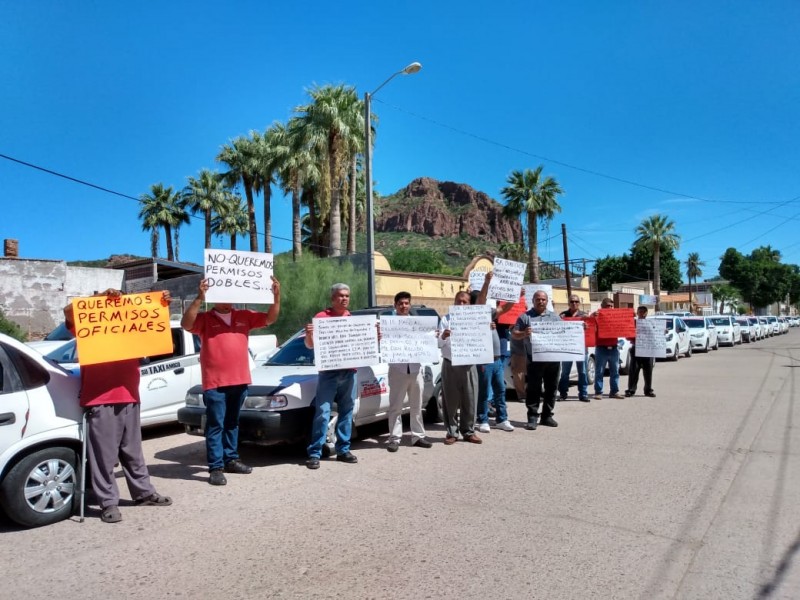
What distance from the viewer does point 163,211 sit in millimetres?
43344

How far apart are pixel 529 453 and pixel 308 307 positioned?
16.9 meters

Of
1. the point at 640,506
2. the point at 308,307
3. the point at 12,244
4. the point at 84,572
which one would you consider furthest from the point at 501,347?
the point at 12,244

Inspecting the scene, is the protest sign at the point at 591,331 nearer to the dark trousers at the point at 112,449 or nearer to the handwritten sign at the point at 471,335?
the handwritten sign at the point at 471,335

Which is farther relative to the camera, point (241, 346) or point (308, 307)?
point (308, 307)

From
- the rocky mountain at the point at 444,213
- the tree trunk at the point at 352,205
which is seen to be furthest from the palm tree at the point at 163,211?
the rocky mountain at the point at 444,213

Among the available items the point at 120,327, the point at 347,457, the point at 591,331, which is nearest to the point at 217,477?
the point at 347,457

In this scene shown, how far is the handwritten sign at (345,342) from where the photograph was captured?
249 inches

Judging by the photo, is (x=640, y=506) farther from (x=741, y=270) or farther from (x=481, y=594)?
(x=741, y=270)

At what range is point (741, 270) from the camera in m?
91.0

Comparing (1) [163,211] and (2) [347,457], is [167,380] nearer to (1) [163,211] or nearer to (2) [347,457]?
(2) [347,457]

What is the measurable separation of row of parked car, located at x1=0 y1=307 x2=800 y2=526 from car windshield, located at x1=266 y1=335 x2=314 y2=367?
0.6 inches

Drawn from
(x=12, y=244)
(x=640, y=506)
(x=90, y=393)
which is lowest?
(x=640, y=506)

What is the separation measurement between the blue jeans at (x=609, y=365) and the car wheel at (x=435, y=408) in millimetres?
4148

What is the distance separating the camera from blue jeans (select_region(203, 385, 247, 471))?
579 centimetres
